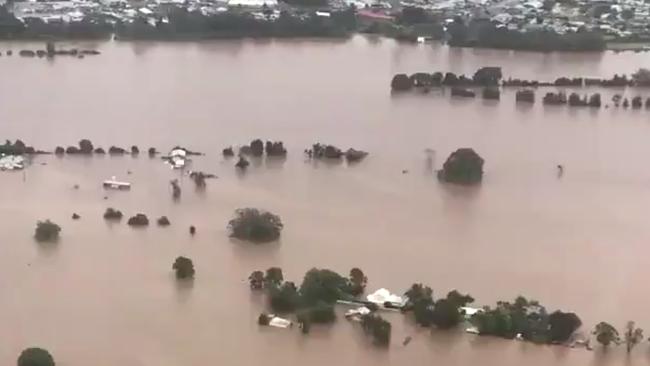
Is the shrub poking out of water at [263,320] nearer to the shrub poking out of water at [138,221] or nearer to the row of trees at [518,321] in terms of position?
the row of trees at [518,321]

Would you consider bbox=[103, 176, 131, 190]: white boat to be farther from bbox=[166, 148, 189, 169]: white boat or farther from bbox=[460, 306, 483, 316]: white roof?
bbox=[460, 306, 483, 316]: white roof

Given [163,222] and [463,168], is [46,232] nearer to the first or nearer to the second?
[163,222]

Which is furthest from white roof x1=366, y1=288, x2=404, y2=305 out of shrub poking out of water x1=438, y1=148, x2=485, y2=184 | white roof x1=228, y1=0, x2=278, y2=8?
white roof x1=228, y1=0, x2=278, y2=8

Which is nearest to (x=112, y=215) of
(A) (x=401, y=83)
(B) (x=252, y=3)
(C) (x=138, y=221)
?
(C) (x=138, y=221)

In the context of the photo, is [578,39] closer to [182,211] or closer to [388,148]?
[388,148]

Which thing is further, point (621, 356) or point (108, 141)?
point (108, 141)

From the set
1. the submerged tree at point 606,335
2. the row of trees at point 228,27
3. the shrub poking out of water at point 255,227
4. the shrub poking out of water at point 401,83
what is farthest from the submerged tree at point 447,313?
the row of trees at point 228,27

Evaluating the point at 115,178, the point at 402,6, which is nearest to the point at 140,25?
the point at 402,6
